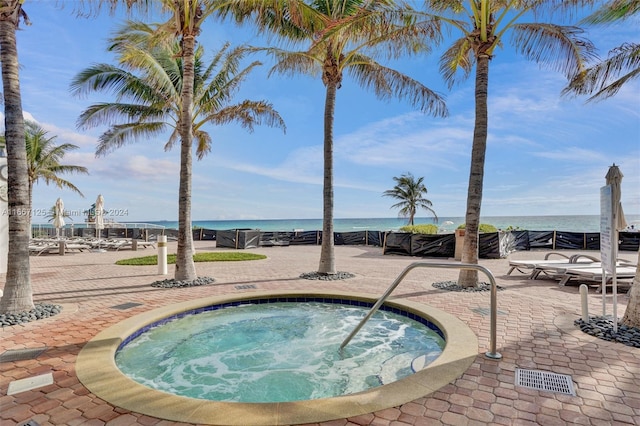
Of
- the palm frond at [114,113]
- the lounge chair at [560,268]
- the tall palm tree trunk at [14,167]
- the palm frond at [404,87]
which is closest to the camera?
the tall palm tree trunk at [14,167]

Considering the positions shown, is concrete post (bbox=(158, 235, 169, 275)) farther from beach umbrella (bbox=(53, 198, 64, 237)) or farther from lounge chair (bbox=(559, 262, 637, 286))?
beach umbrella (bbox=(53, 198, 64, 237))

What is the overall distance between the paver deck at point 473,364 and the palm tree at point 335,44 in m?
3.96

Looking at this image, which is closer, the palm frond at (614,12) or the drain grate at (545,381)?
the drain grate at (545,381)

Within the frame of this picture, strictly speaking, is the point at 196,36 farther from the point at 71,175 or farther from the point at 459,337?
the point at 71,175

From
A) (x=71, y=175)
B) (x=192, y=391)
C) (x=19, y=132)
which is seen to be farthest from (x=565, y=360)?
(x=71, y=175)

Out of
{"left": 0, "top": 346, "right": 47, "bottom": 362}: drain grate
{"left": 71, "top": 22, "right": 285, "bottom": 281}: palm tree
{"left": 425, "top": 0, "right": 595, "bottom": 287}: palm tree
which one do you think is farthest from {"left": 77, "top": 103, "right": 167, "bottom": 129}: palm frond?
{"left": 425, "top": 0, "right": 595, "bottom": 287}: palm tree

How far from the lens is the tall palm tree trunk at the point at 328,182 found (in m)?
8.55

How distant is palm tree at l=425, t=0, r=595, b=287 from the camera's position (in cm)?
684

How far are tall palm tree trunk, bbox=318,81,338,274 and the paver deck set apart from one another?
3.10 feet

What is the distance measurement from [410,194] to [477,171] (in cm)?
2429

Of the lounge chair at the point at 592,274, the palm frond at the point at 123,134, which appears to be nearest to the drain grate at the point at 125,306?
the lounge chair at the point at 592,274

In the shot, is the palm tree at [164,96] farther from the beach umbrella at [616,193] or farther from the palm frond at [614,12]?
the palm frond at [614,12]

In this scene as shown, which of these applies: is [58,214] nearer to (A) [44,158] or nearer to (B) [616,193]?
(A) [44,158]

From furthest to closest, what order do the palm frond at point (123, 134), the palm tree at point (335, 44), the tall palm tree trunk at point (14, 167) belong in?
1. the palm frond at point (123, 134)
2. the palm tree at point (335, 44)
3. the tall palm tree trunk at point (14, 167)
